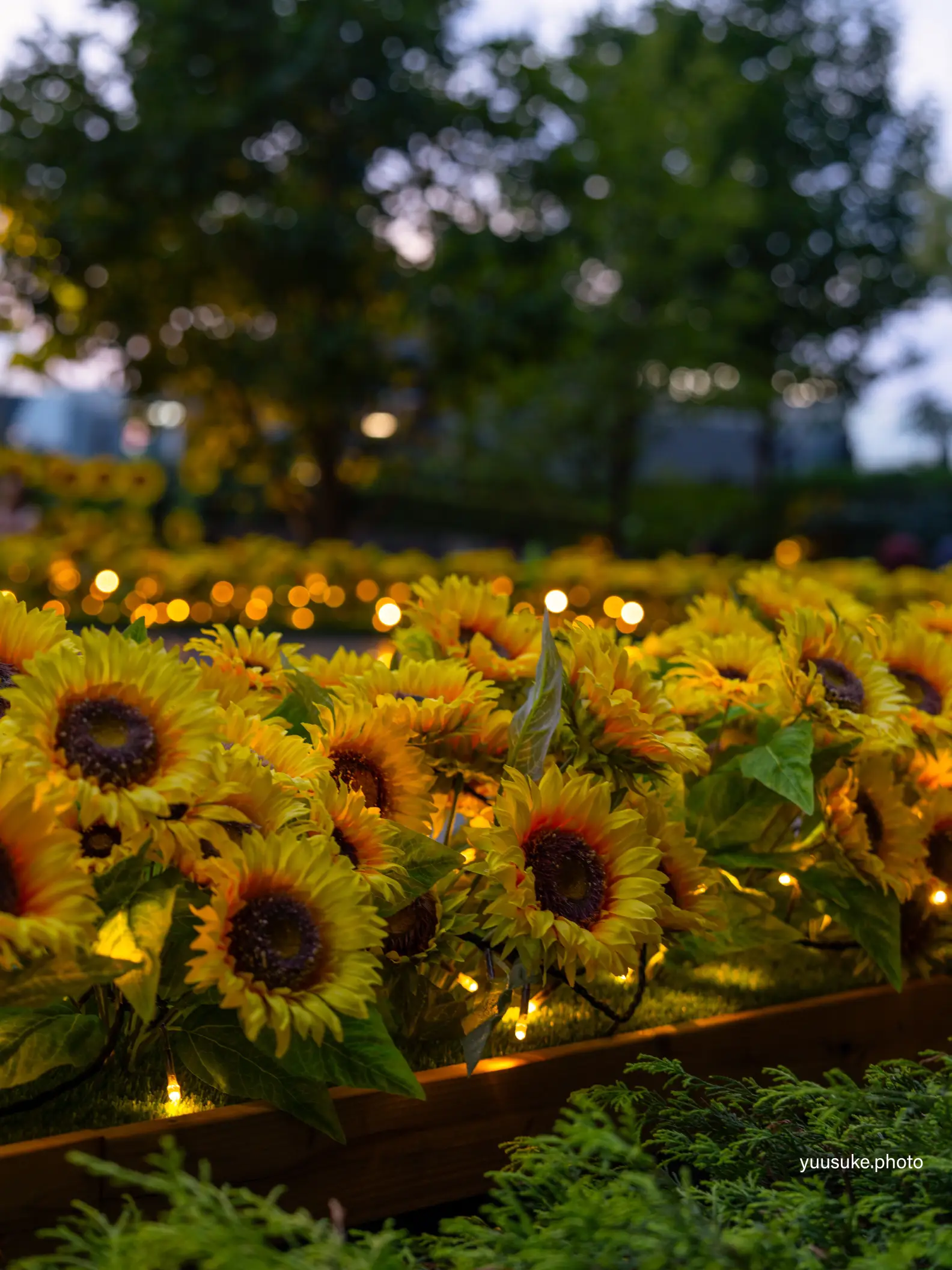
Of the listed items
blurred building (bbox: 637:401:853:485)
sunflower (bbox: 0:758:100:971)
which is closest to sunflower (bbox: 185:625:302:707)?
sunflower (bbox: 0:758:100:971)

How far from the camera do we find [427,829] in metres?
1.50

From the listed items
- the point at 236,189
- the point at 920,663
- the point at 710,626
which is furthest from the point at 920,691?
the point at 236,189

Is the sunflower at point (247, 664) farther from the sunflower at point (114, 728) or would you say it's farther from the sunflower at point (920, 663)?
the sunflower at point (920, 663)

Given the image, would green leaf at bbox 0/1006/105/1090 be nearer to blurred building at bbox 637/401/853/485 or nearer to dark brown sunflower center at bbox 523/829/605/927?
dark brown sunflower center at bbox 523/829/605/927

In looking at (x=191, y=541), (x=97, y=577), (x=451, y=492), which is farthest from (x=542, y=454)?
(x=97, y=577)

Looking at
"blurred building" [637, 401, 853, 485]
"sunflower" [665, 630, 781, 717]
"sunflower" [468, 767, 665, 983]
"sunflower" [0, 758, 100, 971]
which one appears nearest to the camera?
"sunflower" [0, 758, 100, 971]

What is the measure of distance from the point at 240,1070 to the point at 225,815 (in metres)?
0.28

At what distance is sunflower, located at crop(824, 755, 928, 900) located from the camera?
1701mm

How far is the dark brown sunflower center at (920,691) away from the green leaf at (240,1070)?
1022 mm

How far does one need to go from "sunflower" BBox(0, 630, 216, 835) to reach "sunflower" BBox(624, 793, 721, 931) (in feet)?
1.85

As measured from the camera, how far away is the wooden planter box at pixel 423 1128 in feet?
3.81

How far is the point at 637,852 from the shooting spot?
133 cm

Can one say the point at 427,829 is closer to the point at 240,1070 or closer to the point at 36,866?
the point at 240,1070

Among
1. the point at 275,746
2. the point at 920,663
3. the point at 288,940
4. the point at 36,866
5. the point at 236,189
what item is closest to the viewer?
the point at 36,866
